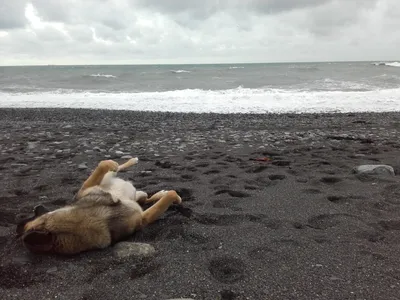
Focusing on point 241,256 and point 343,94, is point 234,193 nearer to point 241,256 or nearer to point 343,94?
point 241,256

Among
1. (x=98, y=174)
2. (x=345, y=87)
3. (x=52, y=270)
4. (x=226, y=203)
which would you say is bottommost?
(x=52, y=270)

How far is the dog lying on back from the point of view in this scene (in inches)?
134

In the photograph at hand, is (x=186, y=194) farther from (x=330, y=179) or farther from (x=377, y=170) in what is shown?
(x=377, y=170)

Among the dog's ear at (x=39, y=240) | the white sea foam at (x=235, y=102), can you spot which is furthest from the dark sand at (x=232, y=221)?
the white sea foam at (x=235, y=102)

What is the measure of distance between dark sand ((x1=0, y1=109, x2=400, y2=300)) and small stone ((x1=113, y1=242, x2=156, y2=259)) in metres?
0.08

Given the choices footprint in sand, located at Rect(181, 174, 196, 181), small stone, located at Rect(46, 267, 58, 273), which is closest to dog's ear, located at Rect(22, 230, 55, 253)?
small stone, located at Rect(46, 267, 58, 273)

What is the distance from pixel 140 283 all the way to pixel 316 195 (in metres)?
2.92

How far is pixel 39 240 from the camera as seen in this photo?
339 centimetres

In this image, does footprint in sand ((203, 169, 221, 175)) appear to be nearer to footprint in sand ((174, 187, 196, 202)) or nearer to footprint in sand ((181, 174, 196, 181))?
footprint in sand ((181, 174, 196, 181))

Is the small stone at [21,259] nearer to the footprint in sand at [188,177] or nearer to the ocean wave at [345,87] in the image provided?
the footprint in sand at [188,177]

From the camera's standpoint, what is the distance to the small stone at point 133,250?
3438 millimetres

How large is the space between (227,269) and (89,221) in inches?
55.7

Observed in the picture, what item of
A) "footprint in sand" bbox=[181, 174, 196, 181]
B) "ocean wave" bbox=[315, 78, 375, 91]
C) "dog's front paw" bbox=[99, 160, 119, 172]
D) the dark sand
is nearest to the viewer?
the dark sand

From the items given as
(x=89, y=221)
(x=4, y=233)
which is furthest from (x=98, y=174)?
(x=4, y=233)
